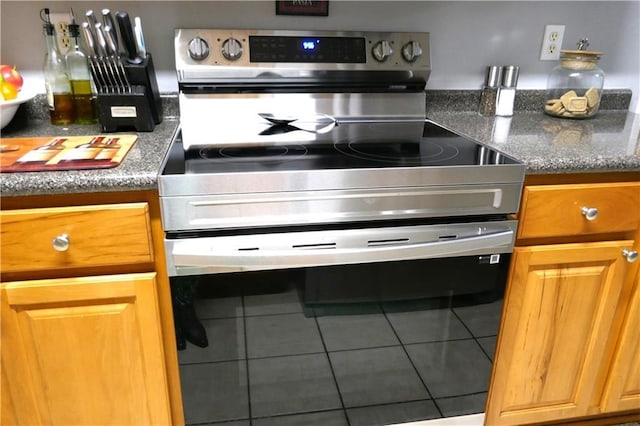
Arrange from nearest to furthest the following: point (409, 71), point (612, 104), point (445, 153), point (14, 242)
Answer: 1. point (14, 242)
2. point (445, 153)
3. point (409, 71)
4. point (612, 104)

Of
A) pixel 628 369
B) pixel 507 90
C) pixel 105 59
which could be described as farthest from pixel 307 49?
pixel 628 369

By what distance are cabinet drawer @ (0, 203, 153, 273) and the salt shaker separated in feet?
3.84

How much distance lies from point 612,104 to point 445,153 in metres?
0.97

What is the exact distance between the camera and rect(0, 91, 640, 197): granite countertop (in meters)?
0.92

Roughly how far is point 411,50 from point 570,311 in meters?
0.86

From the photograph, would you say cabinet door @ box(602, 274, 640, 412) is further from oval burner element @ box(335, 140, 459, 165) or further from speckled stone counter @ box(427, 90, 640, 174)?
oval burner element @ box(335, 140, 459, 165)

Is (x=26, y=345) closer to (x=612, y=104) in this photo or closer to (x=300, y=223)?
(x=300, y=223)

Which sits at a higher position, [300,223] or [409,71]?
[409,71]

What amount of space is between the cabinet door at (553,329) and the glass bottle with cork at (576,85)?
533 mm

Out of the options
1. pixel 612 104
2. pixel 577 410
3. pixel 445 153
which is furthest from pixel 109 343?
pixel 612 104

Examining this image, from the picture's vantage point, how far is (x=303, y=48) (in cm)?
139

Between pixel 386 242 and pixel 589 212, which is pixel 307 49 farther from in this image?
pixel 589 212

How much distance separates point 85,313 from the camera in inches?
40.1

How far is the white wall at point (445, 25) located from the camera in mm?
→ 1365
